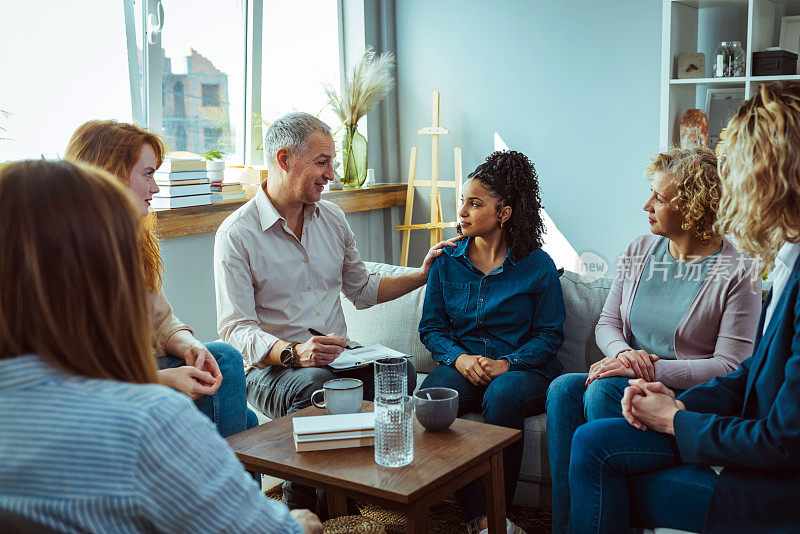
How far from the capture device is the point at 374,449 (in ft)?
5.42

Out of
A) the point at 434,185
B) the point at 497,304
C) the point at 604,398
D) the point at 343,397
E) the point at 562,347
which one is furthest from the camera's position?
the point at 434,185

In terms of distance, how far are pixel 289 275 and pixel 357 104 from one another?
82.8 inches

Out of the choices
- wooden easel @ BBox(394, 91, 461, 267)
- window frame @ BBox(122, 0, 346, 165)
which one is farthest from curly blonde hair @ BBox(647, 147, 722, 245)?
wooden easel @ BBox(394, 91, 461, 267)

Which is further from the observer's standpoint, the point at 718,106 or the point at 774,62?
the point at 718,106

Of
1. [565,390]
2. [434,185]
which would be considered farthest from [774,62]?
[565,390]

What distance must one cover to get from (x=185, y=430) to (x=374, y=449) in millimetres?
851

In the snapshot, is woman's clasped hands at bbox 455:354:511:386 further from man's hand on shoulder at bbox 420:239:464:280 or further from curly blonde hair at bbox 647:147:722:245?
curly blonde hair at bbox 647:147:722:245

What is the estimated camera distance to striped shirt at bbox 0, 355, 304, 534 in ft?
2.59

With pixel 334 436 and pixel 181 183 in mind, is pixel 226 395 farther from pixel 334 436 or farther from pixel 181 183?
pixel 181 183

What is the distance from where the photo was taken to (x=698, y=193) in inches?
82.3

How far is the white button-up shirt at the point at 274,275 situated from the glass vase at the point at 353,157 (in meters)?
1.78

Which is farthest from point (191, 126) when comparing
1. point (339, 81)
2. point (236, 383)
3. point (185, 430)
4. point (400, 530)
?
point (185, 430)

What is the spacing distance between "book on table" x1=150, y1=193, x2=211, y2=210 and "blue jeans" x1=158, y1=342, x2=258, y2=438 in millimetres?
1161

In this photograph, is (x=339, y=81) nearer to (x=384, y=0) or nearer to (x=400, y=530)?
(x=384, y=0)
